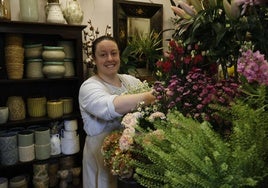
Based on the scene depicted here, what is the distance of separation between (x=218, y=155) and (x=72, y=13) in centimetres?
203

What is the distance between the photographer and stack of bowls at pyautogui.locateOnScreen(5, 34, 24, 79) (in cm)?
207

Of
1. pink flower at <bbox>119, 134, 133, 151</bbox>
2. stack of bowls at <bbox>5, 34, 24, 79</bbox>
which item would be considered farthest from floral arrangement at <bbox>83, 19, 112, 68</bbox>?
pink flower at <bbox>119, 134, 133, 151</bbox>

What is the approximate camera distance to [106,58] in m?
1.65

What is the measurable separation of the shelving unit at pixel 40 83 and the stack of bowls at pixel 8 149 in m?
0.05

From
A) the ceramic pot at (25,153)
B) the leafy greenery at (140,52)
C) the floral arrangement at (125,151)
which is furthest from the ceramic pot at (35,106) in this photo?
the floral arrangement at (125,151)

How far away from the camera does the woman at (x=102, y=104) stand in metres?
1.22

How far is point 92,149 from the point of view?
1547mm

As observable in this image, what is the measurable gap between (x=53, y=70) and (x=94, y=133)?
883 mm

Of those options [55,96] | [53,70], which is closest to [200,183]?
[53,70]

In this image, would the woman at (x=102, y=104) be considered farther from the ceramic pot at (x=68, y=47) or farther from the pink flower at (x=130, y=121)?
the ceramic pot at (x=68, y=47)

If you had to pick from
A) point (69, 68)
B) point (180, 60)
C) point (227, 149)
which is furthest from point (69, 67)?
point (227, 149)

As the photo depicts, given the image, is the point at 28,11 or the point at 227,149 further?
the point at 28,11

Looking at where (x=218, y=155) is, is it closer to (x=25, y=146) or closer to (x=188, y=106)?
(x=188, y=106)

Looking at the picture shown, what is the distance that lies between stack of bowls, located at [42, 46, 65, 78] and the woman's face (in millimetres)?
661
